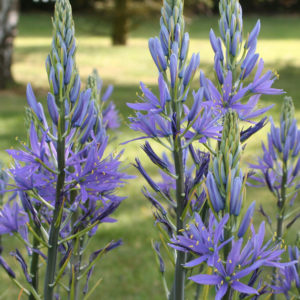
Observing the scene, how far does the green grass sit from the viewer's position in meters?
4.62

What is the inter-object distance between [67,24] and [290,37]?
90.9 ft

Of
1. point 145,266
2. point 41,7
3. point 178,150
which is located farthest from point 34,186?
point 41,7

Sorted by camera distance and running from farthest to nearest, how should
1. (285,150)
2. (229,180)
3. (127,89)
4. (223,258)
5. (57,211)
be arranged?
(127,89) < (285,150) < (57,211) < (223,258) < (229,180)

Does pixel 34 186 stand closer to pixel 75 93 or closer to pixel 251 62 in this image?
pixel 75 93

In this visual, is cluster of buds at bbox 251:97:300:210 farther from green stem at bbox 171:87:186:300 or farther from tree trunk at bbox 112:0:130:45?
tree trunk at bbox 112:0:130:45

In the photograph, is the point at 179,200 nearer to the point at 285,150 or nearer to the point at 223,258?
the point at 223,258

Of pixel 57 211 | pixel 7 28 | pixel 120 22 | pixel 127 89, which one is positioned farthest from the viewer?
pixel 120 22

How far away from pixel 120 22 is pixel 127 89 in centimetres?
973

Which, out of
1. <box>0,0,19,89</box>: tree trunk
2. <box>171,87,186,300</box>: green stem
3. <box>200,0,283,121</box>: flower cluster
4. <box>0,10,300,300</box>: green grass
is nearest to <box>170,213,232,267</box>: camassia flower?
<box>171,87,186,300</box>: green stem

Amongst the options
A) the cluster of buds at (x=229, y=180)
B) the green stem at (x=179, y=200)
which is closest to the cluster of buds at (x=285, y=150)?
the green stem at (x=179, y=200)

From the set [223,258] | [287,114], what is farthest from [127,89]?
[223,258]

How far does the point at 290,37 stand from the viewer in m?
27.6

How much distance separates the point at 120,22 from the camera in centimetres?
2280

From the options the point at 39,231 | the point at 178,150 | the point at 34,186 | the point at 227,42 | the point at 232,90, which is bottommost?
the point at 39,231
